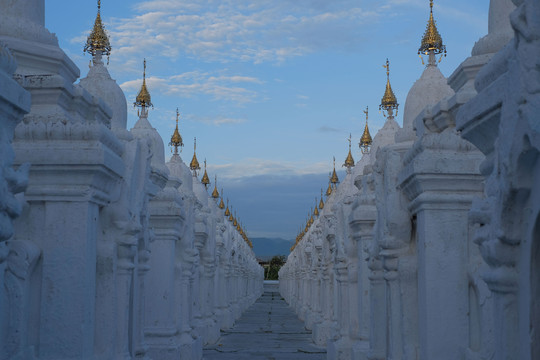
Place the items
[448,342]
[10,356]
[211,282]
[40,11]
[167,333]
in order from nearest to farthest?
[10,356] → [448,342] → [40,11] → [167,333] → [211,282]

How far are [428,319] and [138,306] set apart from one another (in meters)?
4.15

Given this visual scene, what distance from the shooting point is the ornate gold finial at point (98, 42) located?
985 centimetres

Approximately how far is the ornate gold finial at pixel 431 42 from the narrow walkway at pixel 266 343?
32.5 ft

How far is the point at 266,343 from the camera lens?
825 inches

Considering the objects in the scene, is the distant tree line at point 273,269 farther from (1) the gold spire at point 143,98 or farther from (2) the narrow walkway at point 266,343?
(1) the gold spire at point 143,98

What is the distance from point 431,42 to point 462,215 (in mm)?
3646

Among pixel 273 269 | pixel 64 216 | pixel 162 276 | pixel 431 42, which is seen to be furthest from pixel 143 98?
pixel 273 269

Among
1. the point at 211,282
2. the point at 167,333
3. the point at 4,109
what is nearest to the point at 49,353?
the point at 4,109

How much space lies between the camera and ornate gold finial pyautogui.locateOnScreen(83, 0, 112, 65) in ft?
32.3

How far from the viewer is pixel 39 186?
6516mm

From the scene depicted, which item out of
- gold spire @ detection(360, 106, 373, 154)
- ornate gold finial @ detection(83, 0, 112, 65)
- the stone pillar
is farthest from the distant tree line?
ornate gold finial @ detection(83, 0, 112, 65)

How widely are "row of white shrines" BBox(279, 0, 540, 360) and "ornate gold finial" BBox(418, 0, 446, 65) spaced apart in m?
0.04

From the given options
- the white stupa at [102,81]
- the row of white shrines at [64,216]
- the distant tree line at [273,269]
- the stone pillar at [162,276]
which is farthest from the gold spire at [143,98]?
the distant tree line at [273,269]

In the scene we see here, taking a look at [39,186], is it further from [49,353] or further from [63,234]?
[49,353]
